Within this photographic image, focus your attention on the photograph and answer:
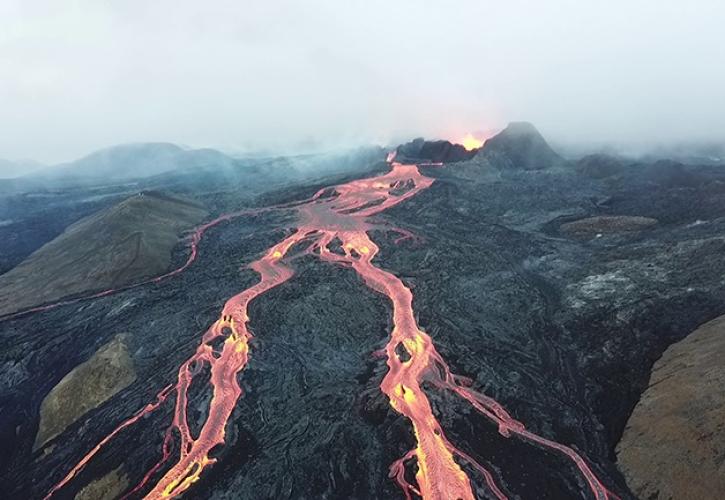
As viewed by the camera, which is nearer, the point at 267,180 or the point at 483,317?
the point at 483,317

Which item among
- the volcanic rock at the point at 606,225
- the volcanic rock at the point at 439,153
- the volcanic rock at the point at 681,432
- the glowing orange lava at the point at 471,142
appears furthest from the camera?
the glowing orange lava at the point at 471,142

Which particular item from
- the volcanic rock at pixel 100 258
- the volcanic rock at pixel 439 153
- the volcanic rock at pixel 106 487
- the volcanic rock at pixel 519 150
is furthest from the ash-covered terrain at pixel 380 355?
the volcanic rock at pixel 439 153

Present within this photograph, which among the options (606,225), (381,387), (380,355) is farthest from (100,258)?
(606,225)

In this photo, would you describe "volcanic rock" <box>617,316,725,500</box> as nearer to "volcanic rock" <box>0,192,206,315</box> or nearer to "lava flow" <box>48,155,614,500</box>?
"lava flow" <box>48,155,614,500</box>

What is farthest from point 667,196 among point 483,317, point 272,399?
point 272,399

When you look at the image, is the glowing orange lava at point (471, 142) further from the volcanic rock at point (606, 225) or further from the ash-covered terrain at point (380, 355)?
the volcanic rock at point (606, 225)

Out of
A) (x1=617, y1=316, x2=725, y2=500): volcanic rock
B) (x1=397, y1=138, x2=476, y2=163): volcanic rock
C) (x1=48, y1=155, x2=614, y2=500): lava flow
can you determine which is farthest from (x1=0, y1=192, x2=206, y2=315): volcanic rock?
(x1=397, y1=138, x2=476, y2=163): volcanic rock

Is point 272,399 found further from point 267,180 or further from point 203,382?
point 267,180
